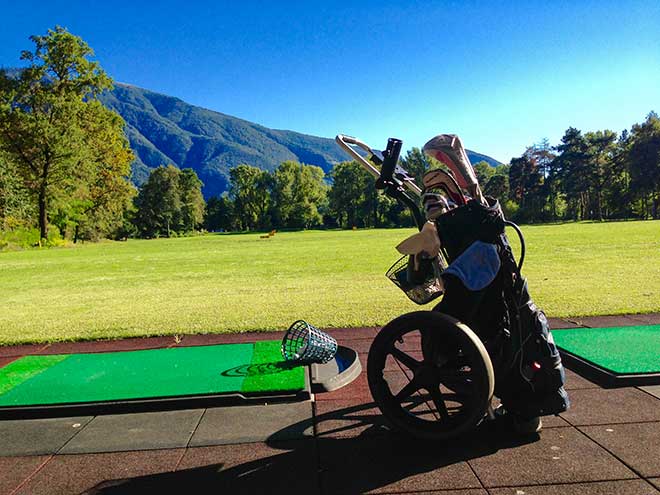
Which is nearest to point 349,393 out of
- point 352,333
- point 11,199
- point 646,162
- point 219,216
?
point 352,333

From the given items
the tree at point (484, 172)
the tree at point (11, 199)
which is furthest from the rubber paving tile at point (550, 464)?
the tree at point (484, 172)

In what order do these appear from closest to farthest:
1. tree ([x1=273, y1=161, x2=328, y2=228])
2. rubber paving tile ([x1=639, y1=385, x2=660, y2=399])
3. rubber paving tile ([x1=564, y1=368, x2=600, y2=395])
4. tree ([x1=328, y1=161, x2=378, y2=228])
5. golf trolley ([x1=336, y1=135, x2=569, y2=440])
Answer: golf trolley ([x1=336, y1=135, x2=569, y2=440])
rubber paving tile ([x1=639, y1=385, x2=660, y2=399])
rubber paving tile ([x1=564, y1=368, x2=600, y2=395])
tree ([x1=328, y1=161, x2=378, y2=228])
tree ([x1=273, y1=161, x2=328, y2=228])

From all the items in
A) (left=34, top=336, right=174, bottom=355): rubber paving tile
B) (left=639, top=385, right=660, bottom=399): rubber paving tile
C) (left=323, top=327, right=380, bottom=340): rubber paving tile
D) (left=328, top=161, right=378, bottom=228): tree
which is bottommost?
(left=34, top=336, right=174, bottom=355): rubber paving tile

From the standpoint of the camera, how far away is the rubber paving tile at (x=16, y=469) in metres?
3.18

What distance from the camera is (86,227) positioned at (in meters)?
56.2

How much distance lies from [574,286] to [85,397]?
9912 mm

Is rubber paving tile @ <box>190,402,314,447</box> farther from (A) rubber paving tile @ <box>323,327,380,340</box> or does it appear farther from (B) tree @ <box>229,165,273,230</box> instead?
(B) tree @ <box>229,165,273,230</box>

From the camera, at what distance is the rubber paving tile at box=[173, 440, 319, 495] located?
3.04 m

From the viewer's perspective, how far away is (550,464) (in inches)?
124

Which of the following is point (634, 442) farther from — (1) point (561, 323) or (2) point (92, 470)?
(1) point (561, 323)

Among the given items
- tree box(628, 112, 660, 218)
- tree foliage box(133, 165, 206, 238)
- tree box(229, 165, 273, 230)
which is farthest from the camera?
tree box(229, 165, 273, 230)

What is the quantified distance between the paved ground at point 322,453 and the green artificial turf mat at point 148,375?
393mm

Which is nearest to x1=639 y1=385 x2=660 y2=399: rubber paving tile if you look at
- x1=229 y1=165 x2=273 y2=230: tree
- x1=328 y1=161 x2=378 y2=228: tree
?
x1=328 y1=161 x2=378 y2=228: tree

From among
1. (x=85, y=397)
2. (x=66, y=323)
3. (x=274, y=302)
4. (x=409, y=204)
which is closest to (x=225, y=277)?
(x=274, y=302)
